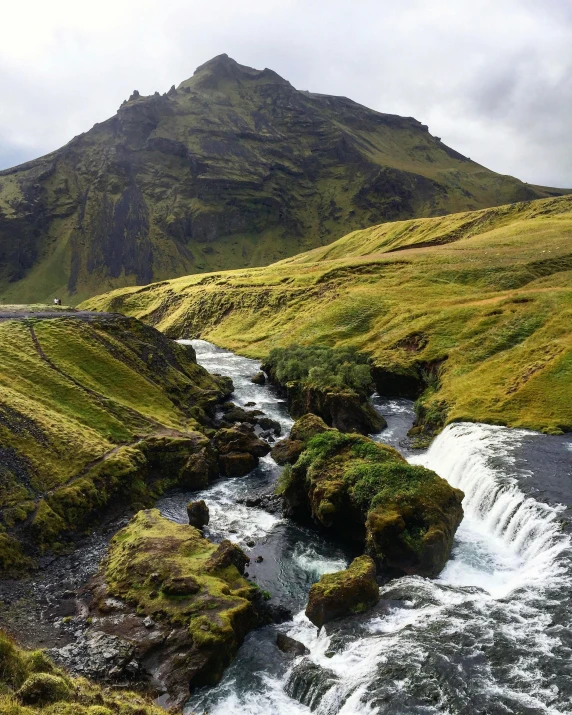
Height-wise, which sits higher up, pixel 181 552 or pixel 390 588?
pixel 390 588

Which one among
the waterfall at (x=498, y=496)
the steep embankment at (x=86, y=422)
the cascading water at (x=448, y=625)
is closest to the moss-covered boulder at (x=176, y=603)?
the cascading water at (x=448, y=625)

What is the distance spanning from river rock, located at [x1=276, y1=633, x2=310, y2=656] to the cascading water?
405 millimetres

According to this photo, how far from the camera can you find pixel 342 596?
26.7 metres

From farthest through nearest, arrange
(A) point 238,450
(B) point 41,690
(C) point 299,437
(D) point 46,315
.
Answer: (D) point 46,315 < (A) point 238,450 < (C) point 299,437 < (B) point 41,690

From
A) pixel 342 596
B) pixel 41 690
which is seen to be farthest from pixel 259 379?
pixel 41 690

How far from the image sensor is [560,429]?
163ft

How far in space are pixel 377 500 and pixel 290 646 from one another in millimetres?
10885

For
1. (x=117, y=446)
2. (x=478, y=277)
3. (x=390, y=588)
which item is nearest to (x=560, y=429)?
(x=390, y=588)

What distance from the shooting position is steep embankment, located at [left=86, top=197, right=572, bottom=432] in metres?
59.8

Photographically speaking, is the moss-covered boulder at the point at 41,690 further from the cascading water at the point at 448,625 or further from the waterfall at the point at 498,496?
the waterfall at the point at 498,496

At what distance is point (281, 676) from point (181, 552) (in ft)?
33.4

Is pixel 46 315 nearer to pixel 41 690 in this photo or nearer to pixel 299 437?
pixel 299 437

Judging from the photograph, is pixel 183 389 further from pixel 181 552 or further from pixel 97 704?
pixel 97 704

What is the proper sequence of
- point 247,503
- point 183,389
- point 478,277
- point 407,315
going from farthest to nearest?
point 478,277, point 407,315, point 183,389, point 247,503
